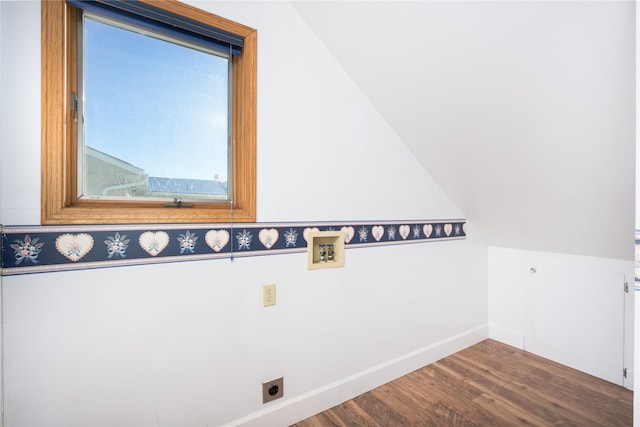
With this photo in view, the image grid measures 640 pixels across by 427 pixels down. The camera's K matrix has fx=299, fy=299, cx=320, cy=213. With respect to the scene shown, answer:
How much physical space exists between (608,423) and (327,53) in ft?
8.48

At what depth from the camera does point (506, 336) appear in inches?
102

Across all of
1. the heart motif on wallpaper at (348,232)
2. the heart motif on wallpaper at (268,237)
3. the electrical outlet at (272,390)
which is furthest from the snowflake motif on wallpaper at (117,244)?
the heart motif on wallpaper at (348,232)

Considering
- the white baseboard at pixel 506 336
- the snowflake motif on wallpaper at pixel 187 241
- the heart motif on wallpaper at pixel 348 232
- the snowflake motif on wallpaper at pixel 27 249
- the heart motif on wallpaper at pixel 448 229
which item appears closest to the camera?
the snowflake motif on wallpaper at pixel 27 249

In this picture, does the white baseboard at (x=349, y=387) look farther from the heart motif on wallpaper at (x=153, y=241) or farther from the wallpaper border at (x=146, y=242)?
the heart motif on wallpaper at (x=153, y=241)

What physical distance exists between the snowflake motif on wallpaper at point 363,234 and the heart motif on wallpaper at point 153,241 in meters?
1.09

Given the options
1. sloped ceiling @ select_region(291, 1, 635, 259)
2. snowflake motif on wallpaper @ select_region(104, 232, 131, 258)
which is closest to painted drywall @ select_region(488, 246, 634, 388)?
sloped ceiling @ select_region(291, 1, 635, 259)

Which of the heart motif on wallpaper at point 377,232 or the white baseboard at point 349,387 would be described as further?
the heart motif on wallpaper at point 377,232

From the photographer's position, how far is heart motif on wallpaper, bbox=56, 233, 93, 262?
1.11 metres

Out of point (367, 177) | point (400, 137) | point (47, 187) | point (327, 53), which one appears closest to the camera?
point (47, 187)

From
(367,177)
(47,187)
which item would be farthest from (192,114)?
(367,177)

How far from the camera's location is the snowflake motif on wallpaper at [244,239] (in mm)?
1477

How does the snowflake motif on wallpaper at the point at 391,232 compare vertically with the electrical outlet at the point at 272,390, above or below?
above

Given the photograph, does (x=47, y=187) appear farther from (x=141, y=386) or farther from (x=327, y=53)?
(x=327, y=53)

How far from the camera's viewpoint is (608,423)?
1625 mm
